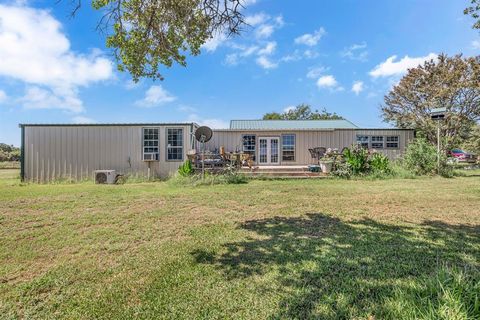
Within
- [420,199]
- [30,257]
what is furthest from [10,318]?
[420,199]

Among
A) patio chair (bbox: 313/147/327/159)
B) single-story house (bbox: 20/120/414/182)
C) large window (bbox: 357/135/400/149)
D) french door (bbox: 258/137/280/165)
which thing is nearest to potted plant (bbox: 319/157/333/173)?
patio chair (bbox: 313/147/327/159)

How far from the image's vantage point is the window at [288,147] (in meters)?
16.2

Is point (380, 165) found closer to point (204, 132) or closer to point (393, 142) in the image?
point (393, 142)

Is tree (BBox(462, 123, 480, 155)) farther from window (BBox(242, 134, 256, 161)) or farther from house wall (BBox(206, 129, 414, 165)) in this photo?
window (BBox(242, 134, 256, 161))

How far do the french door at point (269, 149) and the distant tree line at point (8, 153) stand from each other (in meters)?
27.6

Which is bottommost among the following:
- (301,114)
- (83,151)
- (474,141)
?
(83,151)

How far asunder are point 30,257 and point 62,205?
3.28 meters

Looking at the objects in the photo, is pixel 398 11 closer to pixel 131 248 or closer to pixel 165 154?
pixel 131 248

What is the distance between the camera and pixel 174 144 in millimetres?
12594

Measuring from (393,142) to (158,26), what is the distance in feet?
51.9

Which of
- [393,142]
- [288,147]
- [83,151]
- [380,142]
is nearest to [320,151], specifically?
[288,147]

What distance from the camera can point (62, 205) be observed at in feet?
20.1

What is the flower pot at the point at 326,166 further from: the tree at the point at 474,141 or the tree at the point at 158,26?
the tree at the point at 474,141

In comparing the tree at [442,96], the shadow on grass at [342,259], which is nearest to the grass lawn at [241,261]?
the shadow on grass at [342,259]
